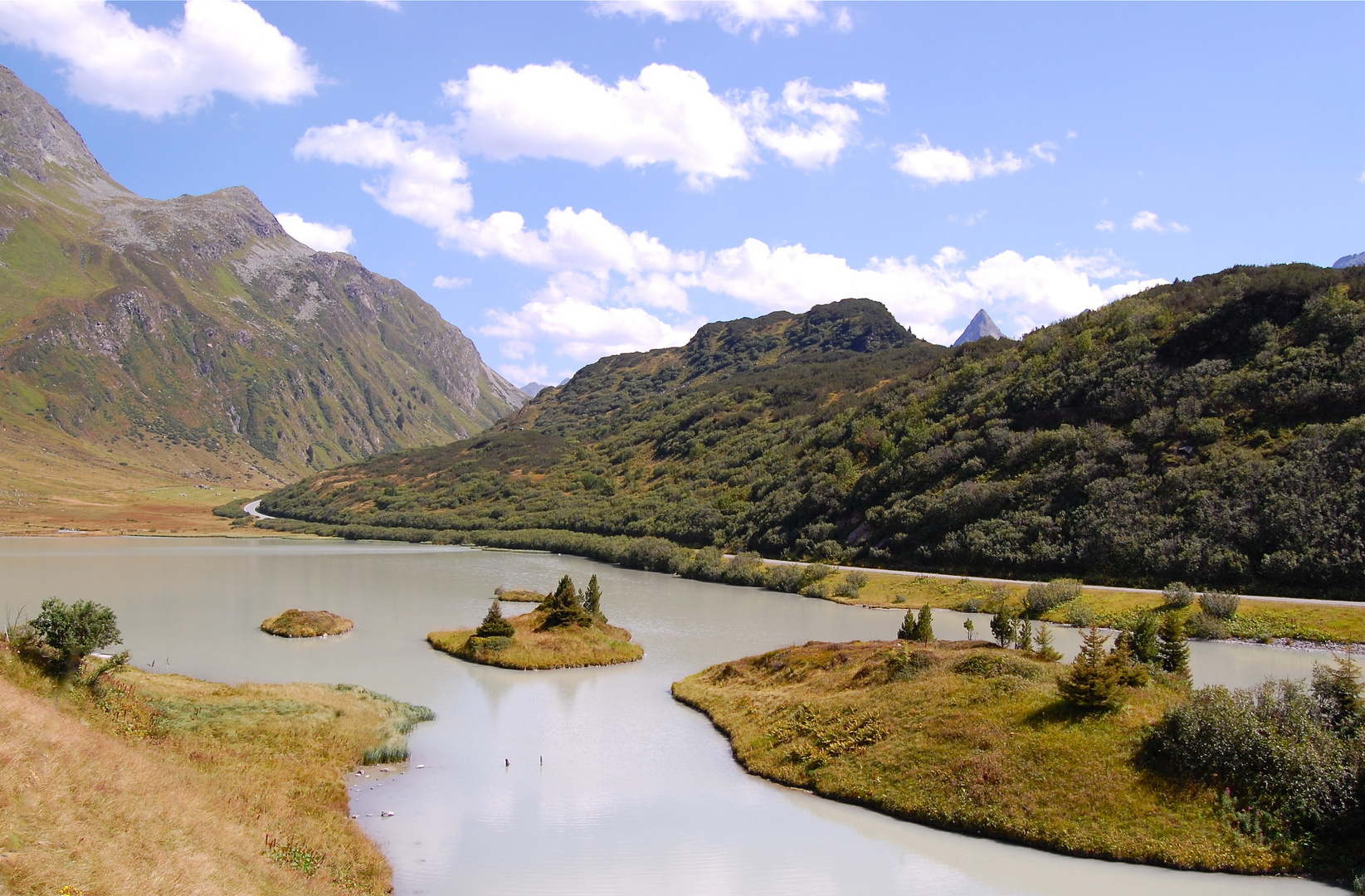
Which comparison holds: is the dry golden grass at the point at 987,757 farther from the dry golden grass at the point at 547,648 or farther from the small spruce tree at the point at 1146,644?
the dry golden grass at the point at 547,648

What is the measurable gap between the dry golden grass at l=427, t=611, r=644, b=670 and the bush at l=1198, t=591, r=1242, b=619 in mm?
33901

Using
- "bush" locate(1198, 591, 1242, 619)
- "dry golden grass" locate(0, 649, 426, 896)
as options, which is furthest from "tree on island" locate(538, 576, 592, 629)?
"bush" locate(1198, 591, 1242, 619)

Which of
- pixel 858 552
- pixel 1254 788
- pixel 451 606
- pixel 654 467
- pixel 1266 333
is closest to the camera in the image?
pixel 1254 788

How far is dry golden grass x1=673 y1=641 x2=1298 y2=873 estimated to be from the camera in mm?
19547

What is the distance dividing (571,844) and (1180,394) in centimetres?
7375

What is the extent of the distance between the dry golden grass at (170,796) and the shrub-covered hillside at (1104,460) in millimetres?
57341

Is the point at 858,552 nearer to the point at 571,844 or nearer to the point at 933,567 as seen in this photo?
the point at 933,567

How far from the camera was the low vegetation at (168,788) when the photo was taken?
12.5 meters

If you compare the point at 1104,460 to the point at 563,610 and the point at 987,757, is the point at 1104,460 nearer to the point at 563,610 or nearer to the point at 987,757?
the point at 563,610

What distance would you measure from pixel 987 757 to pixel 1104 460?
2342 inches

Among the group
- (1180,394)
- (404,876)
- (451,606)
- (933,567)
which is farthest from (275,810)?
(1180,394)

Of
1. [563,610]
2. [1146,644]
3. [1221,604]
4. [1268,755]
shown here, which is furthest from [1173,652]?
[563,610]

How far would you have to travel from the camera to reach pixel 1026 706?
951 inches

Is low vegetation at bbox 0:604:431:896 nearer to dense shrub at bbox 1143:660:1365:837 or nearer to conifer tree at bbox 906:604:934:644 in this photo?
dense shrub at bbox 1143:660:1365:837
